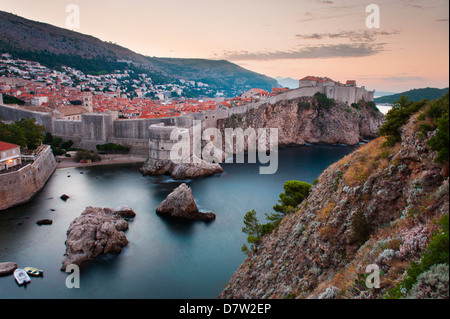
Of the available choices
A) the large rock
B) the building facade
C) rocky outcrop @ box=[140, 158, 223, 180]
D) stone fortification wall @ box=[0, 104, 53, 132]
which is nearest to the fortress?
stone fortification wall @ box=[0, 104, 53, 132]

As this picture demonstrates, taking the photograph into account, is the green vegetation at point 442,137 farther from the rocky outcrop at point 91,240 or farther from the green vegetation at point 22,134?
the green vegetation at point 22,134

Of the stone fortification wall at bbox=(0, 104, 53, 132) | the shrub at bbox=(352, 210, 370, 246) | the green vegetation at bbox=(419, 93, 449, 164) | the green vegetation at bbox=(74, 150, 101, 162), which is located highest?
the stone fortification wall at bbox=(0, 104, 53, 132)

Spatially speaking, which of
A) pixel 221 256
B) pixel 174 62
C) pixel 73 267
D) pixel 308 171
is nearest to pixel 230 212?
pixel 221 256

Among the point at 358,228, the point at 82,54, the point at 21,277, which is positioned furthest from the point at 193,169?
the point at 82,54

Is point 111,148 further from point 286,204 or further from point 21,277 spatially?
point 286,204

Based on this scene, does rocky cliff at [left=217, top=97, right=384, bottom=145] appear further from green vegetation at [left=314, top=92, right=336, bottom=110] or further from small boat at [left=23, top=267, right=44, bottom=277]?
small boat at [left=23, top=267, right=44, bottom=277]

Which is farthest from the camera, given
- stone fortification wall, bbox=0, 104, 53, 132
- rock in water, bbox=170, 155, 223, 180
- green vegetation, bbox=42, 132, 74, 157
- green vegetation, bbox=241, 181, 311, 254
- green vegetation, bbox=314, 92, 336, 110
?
green vegetation, bbox=314, 92, 336, 110
